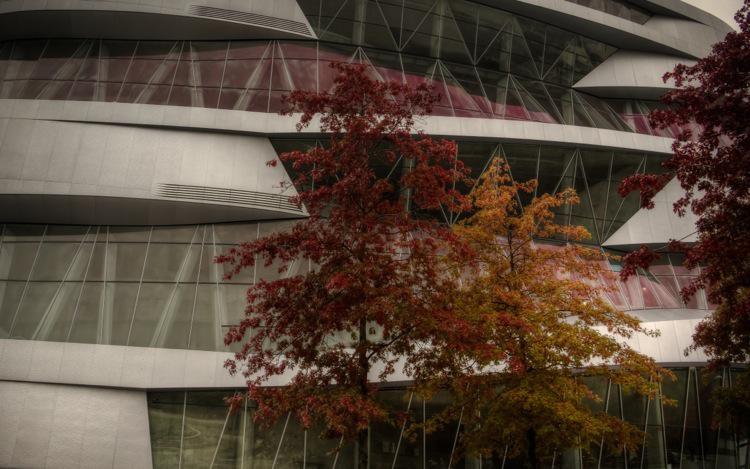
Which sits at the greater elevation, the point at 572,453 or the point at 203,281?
the point at 203,281

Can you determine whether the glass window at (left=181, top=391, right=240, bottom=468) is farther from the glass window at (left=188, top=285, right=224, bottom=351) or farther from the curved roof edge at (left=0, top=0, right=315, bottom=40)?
the curved roof edge at (left=0, top=0, right=315, bottom=40)

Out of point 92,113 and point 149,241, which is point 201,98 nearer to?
point 92,113

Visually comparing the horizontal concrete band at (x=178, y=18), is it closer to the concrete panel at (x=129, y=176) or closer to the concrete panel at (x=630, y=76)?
the concrete panel at (x=630, y=76)

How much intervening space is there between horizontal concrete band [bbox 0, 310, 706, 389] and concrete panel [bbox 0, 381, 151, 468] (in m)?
0.40

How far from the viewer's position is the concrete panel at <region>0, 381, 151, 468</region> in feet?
60.6

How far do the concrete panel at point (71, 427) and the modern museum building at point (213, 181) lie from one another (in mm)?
62

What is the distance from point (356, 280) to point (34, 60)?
2153cm

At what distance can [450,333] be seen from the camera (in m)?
11.6

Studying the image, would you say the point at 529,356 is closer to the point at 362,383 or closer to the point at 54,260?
A: the point at 362,383

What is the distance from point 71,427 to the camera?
18.7m

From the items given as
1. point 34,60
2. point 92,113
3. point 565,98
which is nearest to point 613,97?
point 565,98

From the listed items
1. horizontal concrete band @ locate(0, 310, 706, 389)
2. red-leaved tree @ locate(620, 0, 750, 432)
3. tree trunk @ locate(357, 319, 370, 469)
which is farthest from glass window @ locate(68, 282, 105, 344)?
red-leaved tree @ locate(620, 0, 750, 432)

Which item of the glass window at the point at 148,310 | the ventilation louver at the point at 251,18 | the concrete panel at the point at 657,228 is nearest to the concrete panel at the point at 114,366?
the glass window at the point at 148,310

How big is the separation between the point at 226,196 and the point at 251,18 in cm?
834
